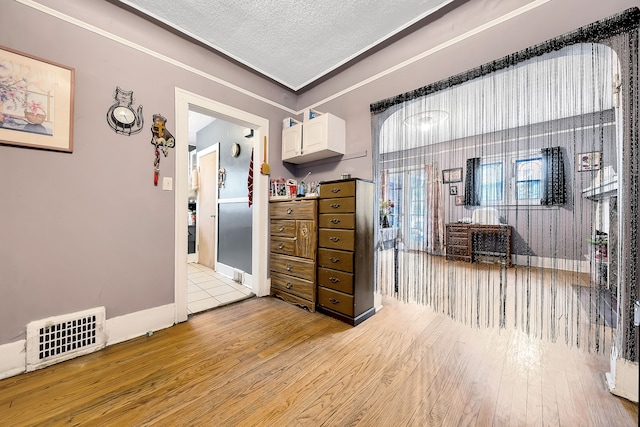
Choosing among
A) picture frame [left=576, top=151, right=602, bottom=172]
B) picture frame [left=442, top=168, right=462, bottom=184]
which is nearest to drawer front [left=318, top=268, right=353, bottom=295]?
picture frame [left=442, top=168, right=462, bottom=184]

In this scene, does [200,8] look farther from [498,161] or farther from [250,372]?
[250,372]

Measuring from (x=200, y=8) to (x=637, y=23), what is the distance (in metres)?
2.96

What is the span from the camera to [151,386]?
1381mm

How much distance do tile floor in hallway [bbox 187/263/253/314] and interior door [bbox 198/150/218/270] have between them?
1.73 feet

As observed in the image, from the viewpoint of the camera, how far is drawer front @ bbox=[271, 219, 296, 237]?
8.71 feet

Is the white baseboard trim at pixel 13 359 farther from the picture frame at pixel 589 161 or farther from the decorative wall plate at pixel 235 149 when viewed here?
the picture frame at pixel 589 161

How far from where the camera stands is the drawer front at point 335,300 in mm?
2174

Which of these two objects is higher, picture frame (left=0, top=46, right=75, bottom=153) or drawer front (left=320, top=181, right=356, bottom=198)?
picture frame (left=0, top=46, right=75, bottom=153)

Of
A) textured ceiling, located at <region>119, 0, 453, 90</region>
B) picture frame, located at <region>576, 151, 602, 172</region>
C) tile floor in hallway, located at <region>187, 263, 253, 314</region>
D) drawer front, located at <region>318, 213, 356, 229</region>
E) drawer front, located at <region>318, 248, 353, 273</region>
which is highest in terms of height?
textured ceiling, located at <region>119, 0, 453, 90</region>

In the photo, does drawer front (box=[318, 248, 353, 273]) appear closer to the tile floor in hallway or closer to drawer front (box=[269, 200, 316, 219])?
drawer front (box=[269, 200, 316, 219])

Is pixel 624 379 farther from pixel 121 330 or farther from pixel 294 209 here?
pixel 121 330

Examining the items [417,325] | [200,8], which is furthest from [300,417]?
[200,8]

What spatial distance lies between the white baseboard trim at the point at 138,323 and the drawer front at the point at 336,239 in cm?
157

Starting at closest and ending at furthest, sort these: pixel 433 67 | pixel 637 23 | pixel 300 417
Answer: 1. pixel 300 417
2. pixel 637 23
3. pixel 433 67
